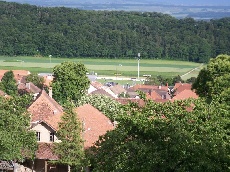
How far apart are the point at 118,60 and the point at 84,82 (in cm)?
7491

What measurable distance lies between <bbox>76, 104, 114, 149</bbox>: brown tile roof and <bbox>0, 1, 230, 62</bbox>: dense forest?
98307 mm

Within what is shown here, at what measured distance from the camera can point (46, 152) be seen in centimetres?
2667

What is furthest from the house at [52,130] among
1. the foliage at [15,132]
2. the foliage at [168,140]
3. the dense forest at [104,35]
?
the dense forest at [104,35]

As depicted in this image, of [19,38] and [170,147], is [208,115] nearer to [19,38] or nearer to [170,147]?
[170,147]

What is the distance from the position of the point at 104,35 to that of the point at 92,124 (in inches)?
4584

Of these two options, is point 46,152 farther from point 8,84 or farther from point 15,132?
point 8,84

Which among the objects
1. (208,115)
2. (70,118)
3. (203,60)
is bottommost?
(203,60)

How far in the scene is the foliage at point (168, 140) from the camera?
13930 mm

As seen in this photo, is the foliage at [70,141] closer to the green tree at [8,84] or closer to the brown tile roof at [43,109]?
the brown tile roof at [43,109]

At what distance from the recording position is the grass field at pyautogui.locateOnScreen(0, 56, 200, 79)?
3970 inches

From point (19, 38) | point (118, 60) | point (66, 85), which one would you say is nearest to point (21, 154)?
point (66, 85)

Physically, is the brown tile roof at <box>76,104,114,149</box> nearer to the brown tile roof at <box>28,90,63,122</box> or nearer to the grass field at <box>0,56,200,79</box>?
the brown tile roof at <box>28,90,63,122</box>

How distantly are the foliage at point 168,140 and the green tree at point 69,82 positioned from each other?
1320 inches

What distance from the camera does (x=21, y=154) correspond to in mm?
23188
